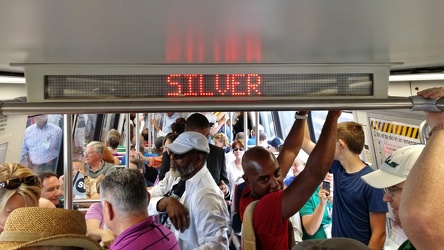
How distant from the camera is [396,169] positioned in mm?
2562

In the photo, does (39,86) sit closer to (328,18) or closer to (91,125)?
(328,18)

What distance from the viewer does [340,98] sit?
2.03 metres

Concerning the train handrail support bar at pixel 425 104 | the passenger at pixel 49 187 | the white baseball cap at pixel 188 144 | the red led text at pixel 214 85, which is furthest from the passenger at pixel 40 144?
the train handrail support bar at pixel 425 104

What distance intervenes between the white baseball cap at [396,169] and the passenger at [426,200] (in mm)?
730

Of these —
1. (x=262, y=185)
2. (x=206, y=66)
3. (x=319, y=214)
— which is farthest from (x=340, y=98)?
(x=319, y=214)

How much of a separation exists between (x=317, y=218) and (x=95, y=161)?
115 inches

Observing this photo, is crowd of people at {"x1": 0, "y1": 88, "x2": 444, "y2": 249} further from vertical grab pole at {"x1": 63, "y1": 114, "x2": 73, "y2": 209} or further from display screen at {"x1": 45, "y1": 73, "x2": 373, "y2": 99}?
display screen at {"x1": 45, "y1": 73, "x2": 373, "y2": 99}

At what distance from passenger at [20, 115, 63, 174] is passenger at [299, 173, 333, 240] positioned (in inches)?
147

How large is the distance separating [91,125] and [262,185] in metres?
7.31

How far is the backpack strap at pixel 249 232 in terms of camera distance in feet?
8.22

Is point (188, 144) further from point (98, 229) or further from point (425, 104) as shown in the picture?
point (425, 104)

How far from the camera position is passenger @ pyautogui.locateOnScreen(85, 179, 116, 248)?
329 cm

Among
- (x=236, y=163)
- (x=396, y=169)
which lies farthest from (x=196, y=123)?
(x=396, y=169)

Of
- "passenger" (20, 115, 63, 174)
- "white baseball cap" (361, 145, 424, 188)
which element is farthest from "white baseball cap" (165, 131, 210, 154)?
"passenger" (20, 115, 63, 174)
